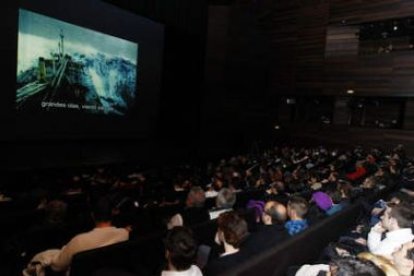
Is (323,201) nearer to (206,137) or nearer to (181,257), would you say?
(181,257)

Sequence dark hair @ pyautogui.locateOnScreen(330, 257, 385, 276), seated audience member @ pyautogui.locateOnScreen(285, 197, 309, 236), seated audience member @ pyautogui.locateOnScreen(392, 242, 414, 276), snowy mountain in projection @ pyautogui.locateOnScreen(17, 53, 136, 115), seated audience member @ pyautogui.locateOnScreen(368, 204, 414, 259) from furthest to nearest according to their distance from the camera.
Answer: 1. snowy mountain in projection @ pyautogui.locateOnScreen(17, 53, 136, 115)
2. seated audience member @ pyautogui.locateOnScreen(285, 197, 309, 236)
3. seated audience member @ pyautogui.locateOnScreen(368, 204, 414, 259)
4. seated audience member @ pyautogui.locateOnScreen(392, 242, 414, 276)
5. dark hair @ pyautogui.locateOnScreen(330, 257, 385, 276)

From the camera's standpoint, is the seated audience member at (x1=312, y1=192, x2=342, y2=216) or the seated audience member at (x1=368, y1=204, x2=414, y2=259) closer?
the seated audience member at (x1=368, y1=204, x2=414, y2=259)

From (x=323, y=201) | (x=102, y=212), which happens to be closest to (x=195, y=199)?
(x=323, y=201)

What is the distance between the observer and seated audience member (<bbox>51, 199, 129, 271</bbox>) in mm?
2812

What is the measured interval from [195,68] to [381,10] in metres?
6.40

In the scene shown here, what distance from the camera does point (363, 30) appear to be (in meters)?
14.2

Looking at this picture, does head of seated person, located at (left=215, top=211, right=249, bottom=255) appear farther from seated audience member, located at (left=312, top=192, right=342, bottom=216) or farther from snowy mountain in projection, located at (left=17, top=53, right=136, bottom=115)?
snowy mountain in projection, located at (left=17, top=53, right=136, bottom=115)

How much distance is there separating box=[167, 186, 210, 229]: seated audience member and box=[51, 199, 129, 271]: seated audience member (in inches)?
33.1

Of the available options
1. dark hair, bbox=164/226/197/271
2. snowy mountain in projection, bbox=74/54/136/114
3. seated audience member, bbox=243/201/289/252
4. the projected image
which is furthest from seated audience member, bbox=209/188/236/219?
snowy mountain in projection, bbox=74/54/136/114

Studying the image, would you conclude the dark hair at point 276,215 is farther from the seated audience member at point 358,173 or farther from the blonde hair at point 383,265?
the seated audience member at point 358,173

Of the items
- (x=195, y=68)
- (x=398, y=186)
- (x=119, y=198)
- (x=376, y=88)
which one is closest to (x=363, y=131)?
(x=376, y=88)

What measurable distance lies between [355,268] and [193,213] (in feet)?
8.39

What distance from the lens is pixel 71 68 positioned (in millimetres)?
9516

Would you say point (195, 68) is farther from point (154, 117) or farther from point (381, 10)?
point (381, 10)
